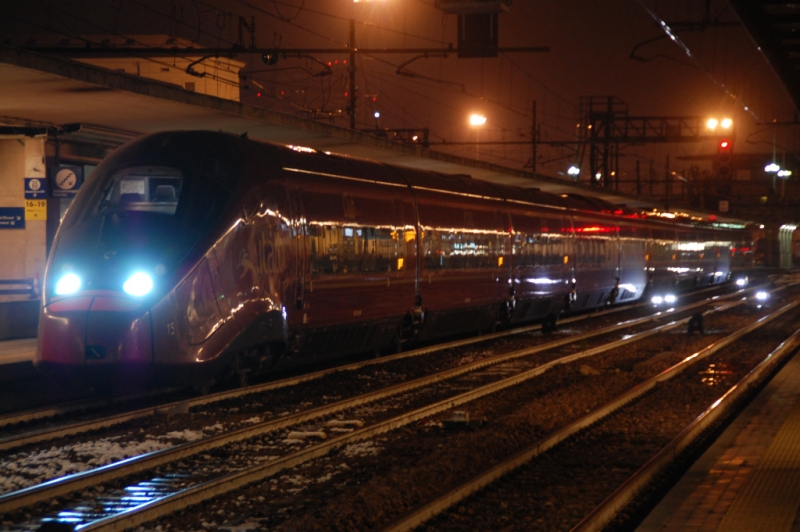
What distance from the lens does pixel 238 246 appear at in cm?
1070

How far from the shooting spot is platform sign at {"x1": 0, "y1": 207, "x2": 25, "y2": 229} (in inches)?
761

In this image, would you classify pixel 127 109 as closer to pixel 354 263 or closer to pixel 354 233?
pixel 354 233

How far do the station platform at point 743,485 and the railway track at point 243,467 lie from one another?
10.2ft

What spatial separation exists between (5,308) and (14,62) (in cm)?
618

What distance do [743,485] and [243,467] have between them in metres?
3.93

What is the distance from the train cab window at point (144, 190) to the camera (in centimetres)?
1088

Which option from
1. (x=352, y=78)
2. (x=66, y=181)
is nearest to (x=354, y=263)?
(x=66, y=181)

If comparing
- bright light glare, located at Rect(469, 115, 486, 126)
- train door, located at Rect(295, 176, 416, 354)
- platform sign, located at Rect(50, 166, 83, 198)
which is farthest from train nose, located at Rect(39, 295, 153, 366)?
bright light glare, located at Rect(469, 115, 486, 126)

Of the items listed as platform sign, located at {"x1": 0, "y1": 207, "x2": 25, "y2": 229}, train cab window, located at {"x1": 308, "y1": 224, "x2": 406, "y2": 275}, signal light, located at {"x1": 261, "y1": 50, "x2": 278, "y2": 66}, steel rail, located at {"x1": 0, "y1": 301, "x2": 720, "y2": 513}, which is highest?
signal light, located at {"x1": 261, "y1": 50, "x2": 278, "y2": 66}

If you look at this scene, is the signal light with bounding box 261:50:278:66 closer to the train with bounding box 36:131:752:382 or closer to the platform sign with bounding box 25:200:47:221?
the train with bounding box 36:131:752:382

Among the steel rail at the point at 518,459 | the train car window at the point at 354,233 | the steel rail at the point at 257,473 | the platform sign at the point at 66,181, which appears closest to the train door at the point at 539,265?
the steel rail at the point at 518,459

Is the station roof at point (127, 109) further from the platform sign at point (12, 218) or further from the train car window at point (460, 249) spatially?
the train car window at point (460, 249)


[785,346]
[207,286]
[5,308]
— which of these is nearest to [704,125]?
[785,346]

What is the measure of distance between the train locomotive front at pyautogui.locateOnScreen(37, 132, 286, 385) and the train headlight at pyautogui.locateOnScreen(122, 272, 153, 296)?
0.01 m
